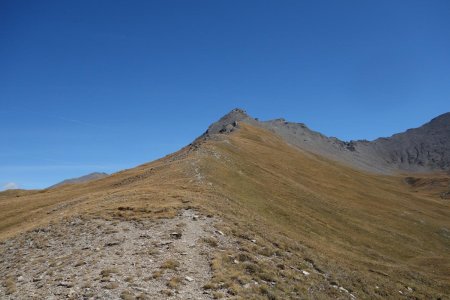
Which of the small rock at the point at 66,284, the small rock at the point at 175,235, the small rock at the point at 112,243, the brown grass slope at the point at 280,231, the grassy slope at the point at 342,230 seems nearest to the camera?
the small rock at the point at 66,284

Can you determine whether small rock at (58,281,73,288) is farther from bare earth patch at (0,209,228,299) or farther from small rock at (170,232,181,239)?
small rock at (170,232,181,239)

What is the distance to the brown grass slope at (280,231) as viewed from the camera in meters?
24.9

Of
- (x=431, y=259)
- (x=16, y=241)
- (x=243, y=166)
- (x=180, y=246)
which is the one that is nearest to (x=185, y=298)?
(x=180, y=246)

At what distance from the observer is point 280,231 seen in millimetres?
38219

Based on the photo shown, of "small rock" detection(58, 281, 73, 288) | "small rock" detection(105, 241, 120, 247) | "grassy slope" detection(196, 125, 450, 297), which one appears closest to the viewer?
"small rock" detection(58, 281, 73, 288)

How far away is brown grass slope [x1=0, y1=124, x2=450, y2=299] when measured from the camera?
2489cm

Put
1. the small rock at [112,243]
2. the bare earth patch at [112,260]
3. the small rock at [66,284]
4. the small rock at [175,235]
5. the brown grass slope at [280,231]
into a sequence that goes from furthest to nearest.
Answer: the small rock at [175,235], the small rock at [112,243], the brown grass slope at [280,231], the small rock at [66,284], the bare earth patch at [112,260]

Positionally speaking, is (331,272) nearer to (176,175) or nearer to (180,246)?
(180,246)

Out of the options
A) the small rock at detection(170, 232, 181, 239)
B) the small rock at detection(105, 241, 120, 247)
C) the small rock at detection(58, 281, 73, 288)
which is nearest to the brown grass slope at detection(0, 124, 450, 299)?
the small rock at detection(170, 232, 181, 239)

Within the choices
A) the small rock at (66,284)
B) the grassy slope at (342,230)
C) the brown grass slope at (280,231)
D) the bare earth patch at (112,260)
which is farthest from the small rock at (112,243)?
the grassy slope at (342,230)

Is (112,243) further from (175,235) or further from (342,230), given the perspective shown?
(342,230)

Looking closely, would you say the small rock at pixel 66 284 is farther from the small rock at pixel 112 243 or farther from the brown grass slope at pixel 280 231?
the brown grass slope at pixel 280 231

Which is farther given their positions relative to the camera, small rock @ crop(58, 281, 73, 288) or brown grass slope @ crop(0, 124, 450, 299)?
brown grass slope @ crop(0, 124, 450, 299)

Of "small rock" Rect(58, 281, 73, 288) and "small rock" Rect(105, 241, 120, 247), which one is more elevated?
"small rock" Rect(105, 241, 120, 247)
